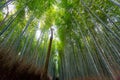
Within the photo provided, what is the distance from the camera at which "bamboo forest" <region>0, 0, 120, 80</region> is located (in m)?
4.77

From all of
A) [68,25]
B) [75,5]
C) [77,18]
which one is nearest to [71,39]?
[68,25]

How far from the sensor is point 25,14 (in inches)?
303

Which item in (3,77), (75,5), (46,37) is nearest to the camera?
(3,77)

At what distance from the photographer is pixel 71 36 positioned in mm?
8883

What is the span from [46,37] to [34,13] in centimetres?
464

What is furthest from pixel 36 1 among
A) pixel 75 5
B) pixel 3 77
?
pixel 3 77

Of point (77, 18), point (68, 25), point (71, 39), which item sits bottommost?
point (71, 39)

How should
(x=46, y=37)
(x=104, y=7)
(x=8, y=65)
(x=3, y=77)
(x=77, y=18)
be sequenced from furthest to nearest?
(x=46, y=37)
(x=77, y=18)
(x=104, y=7)
(x=8, y=65)
(x=3, y=77)

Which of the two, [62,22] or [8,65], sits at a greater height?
[8,65]

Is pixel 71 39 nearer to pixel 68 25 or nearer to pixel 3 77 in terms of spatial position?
pixel 68 25

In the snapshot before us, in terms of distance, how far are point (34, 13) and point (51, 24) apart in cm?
235

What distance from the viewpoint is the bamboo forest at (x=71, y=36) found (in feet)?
15.6

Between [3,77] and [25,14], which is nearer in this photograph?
[3,77]

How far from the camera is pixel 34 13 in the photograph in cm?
729
